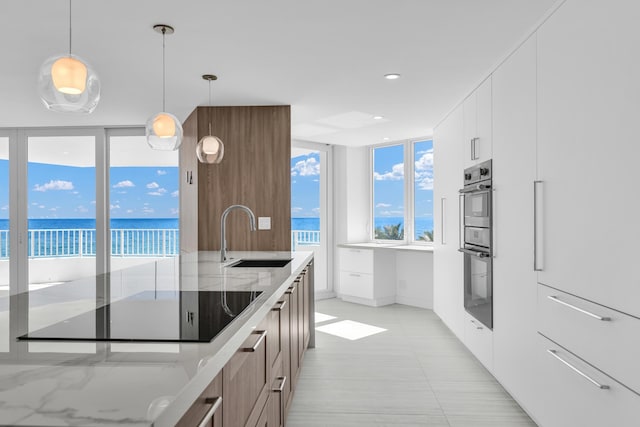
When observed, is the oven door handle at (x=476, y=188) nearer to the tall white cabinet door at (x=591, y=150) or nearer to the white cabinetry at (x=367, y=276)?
the tall white cabinet door at (x=591, y=150)

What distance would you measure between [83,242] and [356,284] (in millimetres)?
3747

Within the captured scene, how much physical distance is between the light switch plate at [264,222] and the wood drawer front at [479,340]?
6.69 ft

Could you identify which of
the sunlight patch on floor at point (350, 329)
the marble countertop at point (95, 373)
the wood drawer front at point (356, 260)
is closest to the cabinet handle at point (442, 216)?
the sunlight patch on floor at point (350, 329)

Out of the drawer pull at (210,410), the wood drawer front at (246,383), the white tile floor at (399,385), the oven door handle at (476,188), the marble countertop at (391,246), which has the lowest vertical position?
the white tile floor at (399,385)

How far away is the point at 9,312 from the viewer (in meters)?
1.45

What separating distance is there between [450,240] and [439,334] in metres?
1.02

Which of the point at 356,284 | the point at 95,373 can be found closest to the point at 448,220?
the point at 356,284

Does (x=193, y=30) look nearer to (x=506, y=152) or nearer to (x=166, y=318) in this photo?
(x=166, y=318)

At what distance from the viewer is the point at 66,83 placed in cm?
Result: 167

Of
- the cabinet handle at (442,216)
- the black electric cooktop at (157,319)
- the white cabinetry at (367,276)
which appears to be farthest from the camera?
the white cabinetry at (367,276)

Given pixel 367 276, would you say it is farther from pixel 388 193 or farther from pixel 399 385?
pixel 399 385

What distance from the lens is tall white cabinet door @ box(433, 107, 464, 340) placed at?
4.27 m

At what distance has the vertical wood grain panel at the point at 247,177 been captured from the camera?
4.41 metres

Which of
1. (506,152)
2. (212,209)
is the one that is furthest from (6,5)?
(506,152)
